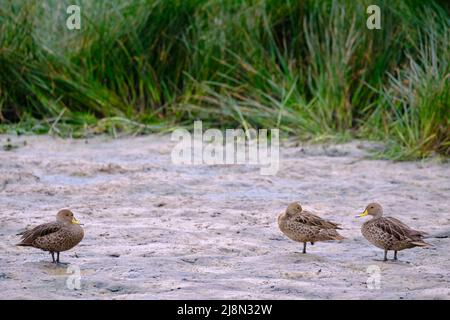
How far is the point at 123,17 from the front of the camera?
1063cm

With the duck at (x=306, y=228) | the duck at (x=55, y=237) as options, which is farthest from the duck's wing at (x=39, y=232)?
the duck at (x=306, y=228)

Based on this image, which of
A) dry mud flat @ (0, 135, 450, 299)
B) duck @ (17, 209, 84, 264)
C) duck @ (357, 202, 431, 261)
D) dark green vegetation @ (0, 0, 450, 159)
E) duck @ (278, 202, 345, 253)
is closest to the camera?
dry mud flat @ (0, 135, 450, 299)

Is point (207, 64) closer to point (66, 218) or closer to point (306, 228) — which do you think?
point (306, 228)

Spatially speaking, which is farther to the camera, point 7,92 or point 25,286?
point 7,92

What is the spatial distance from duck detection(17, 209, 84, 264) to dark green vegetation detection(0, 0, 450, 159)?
4334 mm

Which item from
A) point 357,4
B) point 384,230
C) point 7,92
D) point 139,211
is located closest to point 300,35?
point 357,4

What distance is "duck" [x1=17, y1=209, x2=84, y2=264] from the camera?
5609 mm

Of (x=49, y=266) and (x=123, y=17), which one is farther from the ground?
(x=123, y=17)

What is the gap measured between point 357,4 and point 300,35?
28.3 inches

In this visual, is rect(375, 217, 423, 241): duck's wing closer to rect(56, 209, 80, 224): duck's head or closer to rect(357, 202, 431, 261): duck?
rect(357, 202, 431, 261): duck

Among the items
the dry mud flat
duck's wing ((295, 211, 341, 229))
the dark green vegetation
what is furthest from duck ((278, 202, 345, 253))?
the dark green vegetation

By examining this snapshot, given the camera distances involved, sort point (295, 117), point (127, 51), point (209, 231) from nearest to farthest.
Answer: point (209, 231), point (295, 117), point (127, 51)

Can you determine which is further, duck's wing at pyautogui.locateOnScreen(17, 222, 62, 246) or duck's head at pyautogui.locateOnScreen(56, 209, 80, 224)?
duck's head at pyautogui.locateOnScreen(56, 209, 80, 224)

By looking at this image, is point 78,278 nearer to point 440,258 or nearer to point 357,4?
point 440,258
